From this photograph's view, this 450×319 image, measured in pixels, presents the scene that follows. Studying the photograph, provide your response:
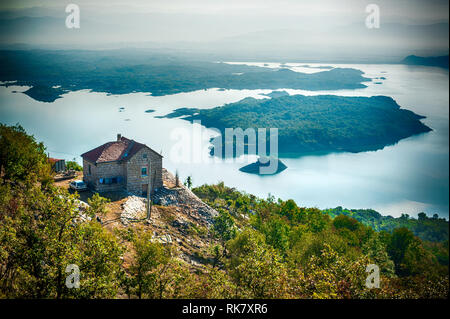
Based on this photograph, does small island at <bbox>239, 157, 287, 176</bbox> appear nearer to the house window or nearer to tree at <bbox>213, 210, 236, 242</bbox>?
tree at <bbox>213, 210, 236, 242</bbox>

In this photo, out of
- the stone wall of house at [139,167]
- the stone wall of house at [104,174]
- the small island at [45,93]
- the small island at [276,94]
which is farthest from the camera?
the small island at [276,94]

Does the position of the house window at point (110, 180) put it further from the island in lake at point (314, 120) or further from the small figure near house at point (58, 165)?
the island in lake at point (314, 120)

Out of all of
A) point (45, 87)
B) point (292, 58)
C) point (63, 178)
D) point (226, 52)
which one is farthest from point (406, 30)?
point (292, 58)

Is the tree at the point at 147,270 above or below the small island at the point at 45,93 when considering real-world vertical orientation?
below

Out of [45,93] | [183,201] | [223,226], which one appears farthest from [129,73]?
[223,226]

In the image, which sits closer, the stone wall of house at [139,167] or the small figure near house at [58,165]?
the stone wall of house at [139,167]

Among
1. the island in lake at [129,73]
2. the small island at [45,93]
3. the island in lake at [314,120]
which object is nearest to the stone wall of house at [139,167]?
the island in lake at [129,73]

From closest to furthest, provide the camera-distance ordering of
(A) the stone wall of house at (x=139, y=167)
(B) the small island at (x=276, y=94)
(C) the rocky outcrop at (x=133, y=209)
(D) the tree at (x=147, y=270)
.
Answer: (D) the tree at (x=147, y=270), (C) the rocky outcrop at (x=133, y=209), (A) the stone wall of house at (x=139, y=167), (B) the small island at (x=276, y=94)
